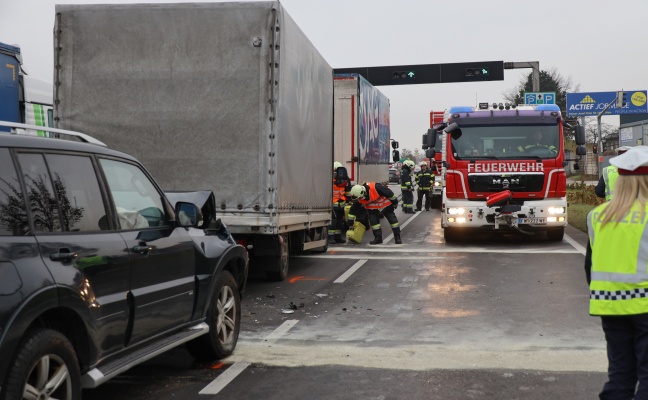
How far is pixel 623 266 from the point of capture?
400 cm

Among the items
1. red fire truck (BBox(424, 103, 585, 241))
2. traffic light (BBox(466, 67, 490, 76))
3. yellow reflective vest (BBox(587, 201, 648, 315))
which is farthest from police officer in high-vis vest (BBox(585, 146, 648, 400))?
traffic light (BBox(466, 67, 490, 76))

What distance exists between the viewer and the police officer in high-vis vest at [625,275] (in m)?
3.95

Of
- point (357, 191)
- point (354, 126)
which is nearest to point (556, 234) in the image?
point (357, 191)

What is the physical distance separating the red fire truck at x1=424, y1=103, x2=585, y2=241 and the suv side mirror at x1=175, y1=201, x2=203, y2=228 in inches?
452

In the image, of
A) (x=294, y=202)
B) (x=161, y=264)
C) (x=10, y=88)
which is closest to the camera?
(x=161, y=264)

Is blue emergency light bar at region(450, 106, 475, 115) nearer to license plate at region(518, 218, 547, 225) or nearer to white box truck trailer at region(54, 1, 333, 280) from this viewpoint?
license plate at region(518, 218, 547, 225)

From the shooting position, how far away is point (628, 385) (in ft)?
13.3

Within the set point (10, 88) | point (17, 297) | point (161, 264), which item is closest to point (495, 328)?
point (161, 264)

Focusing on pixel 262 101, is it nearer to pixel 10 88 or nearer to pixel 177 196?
pixel 177 196

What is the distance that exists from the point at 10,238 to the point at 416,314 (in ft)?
18.5

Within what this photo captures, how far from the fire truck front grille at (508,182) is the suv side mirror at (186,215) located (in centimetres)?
1159

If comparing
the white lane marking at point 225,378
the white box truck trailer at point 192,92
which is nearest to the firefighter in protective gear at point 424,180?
the white box truck trailer at point 192,92

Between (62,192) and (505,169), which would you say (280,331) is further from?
(505,169)

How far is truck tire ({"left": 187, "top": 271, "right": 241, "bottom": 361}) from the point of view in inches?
252
